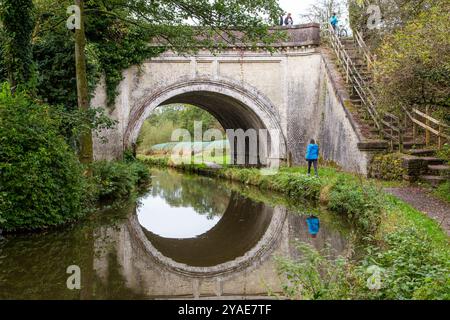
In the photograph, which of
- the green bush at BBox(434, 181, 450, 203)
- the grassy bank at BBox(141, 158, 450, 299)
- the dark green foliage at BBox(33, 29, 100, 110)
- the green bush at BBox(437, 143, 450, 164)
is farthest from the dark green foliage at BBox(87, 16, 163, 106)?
the green bush at BBox(434, 181, 450, 203)

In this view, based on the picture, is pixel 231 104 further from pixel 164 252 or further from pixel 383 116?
pixel 164 252

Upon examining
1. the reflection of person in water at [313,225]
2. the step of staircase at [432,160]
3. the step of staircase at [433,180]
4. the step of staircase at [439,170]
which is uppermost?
the step of staircase at [432,160]

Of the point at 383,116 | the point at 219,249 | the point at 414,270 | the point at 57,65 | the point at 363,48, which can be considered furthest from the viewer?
the point at 363,48

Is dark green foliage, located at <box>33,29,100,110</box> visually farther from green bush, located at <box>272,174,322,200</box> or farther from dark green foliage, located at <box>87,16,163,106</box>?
green bush, located at <box>272,174,322,200</box>

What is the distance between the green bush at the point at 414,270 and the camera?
435 cm

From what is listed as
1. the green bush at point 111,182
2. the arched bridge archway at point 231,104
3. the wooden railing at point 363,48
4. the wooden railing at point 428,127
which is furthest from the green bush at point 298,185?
the wooden railing at point 363,48

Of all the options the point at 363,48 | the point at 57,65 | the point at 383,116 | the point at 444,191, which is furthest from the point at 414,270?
the point at 363,48

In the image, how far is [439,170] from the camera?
11383mm

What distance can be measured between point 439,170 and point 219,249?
594cm

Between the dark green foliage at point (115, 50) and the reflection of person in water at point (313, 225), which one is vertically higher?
the dark green foliage at point (115, 50)

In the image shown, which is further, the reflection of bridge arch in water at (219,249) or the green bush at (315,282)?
the reflection of bridge arch in water at (219,249)

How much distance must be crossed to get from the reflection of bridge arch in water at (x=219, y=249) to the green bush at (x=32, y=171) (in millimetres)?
1573

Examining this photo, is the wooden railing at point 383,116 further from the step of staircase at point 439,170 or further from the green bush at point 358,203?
the green bush at point 358,203
